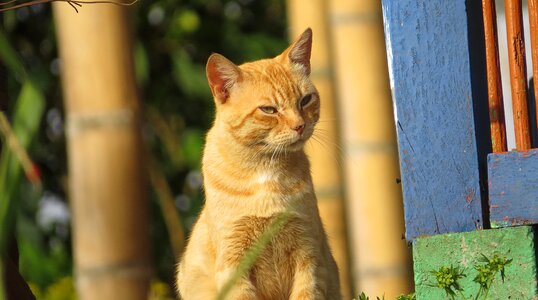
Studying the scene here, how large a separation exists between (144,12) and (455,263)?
17.6 feet

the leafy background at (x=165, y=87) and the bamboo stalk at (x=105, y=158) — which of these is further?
the leafy background at (x=165, y=87)

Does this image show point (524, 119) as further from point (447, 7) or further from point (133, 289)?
point (133, 289)

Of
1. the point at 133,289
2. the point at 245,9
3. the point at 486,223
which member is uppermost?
the point at 245,9

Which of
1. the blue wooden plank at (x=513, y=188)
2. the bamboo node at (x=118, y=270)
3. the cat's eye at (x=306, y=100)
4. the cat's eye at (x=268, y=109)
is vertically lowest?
the bamboo node at (x=118, y=270)

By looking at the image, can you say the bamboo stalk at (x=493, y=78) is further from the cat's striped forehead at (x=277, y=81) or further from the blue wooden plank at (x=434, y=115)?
the cat's striped forehead at (x=277, y=81)

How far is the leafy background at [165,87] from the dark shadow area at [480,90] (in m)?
4.44

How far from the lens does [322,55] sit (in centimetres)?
581

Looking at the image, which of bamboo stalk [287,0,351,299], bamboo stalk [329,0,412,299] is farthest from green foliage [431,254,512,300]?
bamboo stalk [287,0,351,299]

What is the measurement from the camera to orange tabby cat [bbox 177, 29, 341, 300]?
2.93 metres

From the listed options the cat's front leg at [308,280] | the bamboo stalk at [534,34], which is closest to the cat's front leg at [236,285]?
the cat's front leg at [308,280]

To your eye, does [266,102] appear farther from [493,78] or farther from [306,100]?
[493,78]

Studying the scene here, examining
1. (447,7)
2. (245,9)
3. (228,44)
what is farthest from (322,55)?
(447,7)

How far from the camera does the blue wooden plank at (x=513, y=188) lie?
2.71m

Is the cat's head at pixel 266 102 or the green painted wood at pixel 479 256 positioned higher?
the cat's head at pixel 266 102
